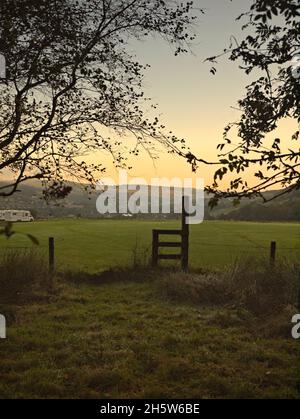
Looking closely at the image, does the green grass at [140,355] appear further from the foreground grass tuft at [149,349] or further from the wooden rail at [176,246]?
the wooden rail at [176,246]

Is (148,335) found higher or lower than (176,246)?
lower

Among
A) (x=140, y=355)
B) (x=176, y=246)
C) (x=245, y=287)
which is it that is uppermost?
(x=176, y=246)

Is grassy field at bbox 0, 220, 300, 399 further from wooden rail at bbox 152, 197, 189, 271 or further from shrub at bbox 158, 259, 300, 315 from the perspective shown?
wooden rail at bbox 152, 197, 189, 271

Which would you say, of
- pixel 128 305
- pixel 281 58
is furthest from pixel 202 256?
pixel 281 58

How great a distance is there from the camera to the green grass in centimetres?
654

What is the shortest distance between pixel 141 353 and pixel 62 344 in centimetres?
175

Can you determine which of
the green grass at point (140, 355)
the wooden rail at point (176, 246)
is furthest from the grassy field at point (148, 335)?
the wooden rail at point (176, 246)

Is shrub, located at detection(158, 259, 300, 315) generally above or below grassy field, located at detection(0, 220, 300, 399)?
above

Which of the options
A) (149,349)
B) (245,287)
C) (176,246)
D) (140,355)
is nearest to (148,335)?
(149,349)

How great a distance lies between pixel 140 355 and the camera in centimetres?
798

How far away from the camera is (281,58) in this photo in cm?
474

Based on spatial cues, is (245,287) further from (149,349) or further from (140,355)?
(140,355)

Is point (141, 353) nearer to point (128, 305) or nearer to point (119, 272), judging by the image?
point (128, 305)

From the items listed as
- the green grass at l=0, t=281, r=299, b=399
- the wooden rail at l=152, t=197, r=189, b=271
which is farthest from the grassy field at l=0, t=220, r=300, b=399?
the wooden rail at l=152, t=197, r=189, b=271
